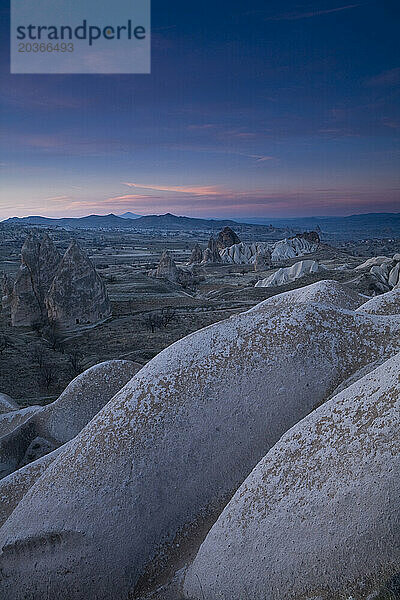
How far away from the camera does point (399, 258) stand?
4797 centimetres

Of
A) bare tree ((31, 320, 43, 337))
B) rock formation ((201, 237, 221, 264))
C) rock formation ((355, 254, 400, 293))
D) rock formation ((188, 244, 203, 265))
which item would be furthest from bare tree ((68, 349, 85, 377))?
rock formation ((188, 244, 203, 265))

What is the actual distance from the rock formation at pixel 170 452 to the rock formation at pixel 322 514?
1.10 feet

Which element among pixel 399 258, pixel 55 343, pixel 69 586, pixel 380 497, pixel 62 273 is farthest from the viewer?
pixel 399 258

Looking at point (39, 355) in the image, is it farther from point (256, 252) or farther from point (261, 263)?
point (256, 252)

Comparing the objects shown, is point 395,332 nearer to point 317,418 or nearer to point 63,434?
point 317,418

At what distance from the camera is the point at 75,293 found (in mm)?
27031

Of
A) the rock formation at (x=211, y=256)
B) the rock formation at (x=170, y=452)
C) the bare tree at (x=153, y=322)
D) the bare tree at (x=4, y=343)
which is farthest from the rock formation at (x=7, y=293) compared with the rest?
the rock formation at (x=211, y=256)

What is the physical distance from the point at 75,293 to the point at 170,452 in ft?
77.5

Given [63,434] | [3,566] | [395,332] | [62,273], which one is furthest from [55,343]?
[395,332]

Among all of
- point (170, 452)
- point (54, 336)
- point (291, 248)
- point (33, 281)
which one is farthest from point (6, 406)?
point (291, 248)

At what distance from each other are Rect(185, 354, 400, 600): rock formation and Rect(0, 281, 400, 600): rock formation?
13.2 inches

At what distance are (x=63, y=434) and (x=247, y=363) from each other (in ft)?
15.4

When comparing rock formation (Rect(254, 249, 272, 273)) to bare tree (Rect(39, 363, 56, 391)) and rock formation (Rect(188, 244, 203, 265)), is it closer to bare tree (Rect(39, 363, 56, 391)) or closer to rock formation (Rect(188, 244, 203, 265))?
rock formation (Rect(188, 244, 203, 265))

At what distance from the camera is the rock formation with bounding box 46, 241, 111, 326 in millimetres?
26656
